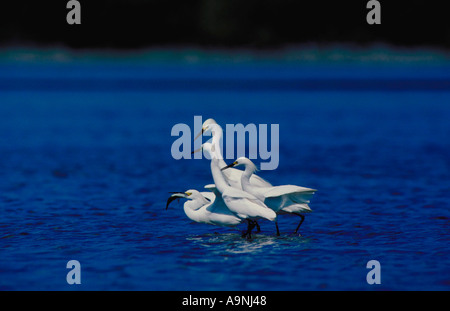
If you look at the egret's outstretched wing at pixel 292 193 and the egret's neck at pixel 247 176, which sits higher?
the egret's neck at pixel 247 176

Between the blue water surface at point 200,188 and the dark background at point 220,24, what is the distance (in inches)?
2589

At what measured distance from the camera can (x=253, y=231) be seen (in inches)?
582

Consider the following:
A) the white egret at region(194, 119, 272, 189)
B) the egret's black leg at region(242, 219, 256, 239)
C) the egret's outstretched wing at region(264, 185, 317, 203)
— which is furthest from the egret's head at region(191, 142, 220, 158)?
the egret's black leg at region(242, 219, 256, 239)

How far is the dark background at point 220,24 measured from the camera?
10919 cm

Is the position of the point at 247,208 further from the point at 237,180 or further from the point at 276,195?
the point at 237,180

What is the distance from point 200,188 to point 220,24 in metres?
103

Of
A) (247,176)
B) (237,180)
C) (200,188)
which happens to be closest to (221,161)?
(247,176)

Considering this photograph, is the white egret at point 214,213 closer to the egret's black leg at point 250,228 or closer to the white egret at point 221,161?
the egret's black leg at point 250,228

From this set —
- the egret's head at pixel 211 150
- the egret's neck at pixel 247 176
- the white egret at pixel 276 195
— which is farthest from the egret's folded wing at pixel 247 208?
the egret's head at pixel 211 150

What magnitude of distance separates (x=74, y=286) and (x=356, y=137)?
22.6 m

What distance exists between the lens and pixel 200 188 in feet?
66.7

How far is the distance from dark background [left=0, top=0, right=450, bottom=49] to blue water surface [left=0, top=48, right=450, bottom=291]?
65.8 m

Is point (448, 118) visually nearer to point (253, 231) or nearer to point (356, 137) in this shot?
point (356, 137)
